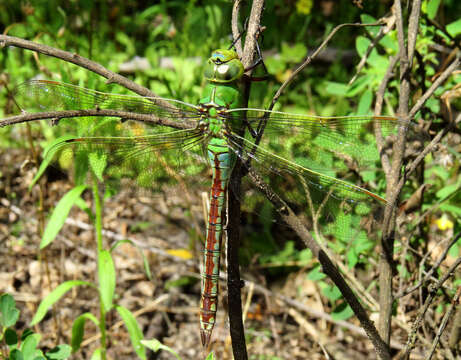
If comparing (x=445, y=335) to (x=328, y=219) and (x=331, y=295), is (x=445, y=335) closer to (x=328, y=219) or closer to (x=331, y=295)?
(x=331, y=295)

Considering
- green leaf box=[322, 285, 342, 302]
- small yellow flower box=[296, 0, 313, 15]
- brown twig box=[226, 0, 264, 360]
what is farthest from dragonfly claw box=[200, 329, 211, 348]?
small yellow flower box=[296, 0, 313, 15]

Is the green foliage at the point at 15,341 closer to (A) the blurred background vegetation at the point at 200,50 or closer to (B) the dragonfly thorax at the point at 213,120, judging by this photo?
(B) the dragonfly thorax at the point at 213,120

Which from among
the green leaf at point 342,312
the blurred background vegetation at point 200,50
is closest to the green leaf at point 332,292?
the green leaf at point 342,312

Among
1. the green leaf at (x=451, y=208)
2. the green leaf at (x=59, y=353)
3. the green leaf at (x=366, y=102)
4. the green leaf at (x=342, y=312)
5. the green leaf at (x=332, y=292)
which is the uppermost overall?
the green leaf at (x=366, y=102)

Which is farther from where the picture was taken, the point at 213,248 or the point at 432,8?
the point at 432,8

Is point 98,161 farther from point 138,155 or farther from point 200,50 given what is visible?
point 200,50

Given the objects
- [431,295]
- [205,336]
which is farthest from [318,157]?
[205,336]

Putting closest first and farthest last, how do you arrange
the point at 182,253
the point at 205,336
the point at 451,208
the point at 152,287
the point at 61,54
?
the point at 61,54 → the point at 205,336 → the point at 451,208 → the point at 152,287 → the point at 182,253
